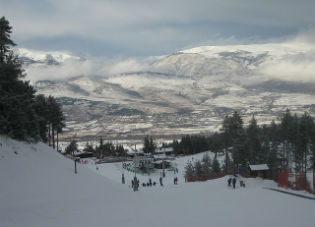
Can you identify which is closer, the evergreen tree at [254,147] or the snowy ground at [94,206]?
the snowy ground at [94,206]

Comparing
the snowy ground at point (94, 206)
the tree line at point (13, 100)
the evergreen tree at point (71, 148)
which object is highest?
the tree line at point (13, 100)

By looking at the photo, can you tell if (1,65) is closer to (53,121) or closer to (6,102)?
(6,102)

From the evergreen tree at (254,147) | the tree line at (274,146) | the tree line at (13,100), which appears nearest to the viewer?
the tree line at (13,100)

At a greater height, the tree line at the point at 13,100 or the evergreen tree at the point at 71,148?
the tree line at the point at 13,100

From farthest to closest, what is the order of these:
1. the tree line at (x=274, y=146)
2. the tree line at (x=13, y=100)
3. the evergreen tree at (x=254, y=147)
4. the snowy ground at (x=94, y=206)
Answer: the evergreen tree at (x=254, y=147) < the tree line at (x=274, y=146) < the tree line at (x=13, y=100) < the snowy ground at (x=94, y=206)

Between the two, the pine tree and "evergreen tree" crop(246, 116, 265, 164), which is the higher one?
the pine tree

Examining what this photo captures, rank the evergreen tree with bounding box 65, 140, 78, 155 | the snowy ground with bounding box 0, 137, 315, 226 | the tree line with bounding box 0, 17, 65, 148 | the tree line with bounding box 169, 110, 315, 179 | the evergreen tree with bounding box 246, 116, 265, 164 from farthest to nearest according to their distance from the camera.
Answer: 1. the evergreen tree with bounding box 65, 140, 78, 155
2. the evergreen tree with bounding box 246, 116, 265, 164
3. the tree line with bounding box 169, 110, 315, 179
4. the tree line with bounding box 0, 17, 65, 148
5. the snowy ground with bounding box 0, 137, 315, 226

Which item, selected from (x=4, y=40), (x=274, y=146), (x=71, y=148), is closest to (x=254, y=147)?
(x=274, y=146)

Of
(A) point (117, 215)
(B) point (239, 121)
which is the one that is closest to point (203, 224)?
(A) point (117, 215)

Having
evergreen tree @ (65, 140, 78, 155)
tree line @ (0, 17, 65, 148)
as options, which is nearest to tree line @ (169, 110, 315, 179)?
tree line @ (0, 17, 65, 148)

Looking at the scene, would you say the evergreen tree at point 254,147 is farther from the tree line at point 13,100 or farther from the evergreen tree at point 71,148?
the evergreen tree at point 71,148

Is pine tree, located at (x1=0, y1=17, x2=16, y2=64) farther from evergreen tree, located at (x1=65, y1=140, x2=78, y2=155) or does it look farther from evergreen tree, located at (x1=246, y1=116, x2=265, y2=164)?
→ evergreen tree, located at (x1=65, y1=140, x2=78, y2=155)

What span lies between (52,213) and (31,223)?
227cm

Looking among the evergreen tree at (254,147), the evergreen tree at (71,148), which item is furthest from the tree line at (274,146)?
the evergreen tree at (71,148)
